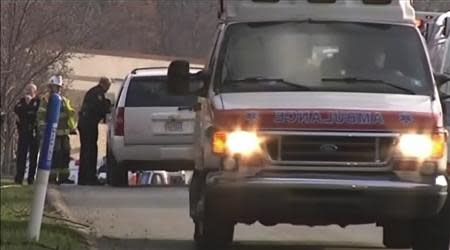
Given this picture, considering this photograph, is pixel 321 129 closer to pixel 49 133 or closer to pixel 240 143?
pixel 240 143

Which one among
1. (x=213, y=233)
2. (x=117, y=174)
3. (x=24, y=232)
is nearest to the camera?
(x=24, y=232)

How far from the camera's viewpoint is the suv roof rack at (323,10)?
34.1 ft

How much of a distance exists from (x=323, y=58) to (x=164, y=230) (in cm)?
326

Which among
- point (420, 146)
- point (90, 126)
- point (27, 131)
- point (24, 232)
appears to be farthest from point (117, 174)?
point (420, 146)

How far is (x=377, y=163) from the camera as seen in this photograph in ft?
30.4

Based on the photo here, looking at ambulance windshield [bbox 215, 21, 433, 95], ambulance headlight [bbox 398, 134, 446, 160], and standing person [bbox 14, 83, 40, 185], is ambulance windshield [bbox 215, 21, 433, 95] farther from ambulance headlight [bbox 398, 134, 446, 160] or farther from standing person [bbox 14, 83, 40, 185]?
standing person [bbox 14, 83, 40, 185]

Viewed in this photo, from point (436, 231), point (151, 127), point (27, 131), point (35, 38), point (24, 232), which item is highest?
point (35, 38)

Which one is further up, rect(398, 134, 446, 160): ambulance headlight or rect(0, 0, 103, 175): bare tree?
rect(0, 0, 103, 175): bare tree

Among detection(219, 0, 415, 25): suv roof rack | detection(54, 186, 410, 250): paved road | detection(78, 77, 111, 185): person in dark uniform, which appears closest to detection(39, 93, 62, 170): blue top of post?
detection(54, 186, 410, 250): paved road

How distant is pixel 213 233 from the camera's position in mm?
10414

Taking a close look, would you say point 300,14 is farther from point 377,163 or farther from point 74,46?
point 74,46

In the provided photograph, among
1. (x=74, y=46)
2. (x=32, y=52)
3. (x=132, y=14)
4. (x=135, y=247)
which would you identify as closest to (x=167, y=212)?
(x=135, y=247)

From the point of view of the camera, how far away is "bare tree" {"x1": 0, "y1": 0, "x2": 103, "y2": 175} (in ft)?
84.3

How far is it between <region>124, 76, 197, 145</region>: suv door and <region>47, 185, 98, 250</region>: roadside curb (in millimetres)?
1919
